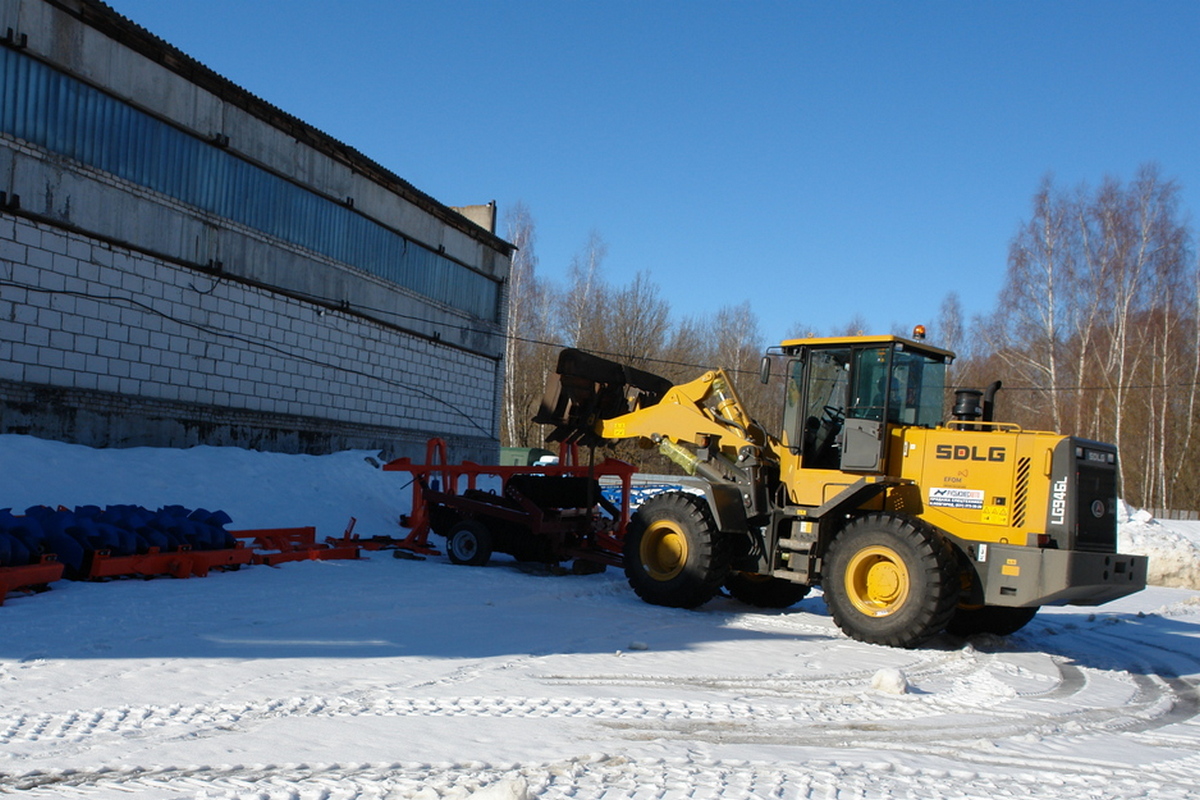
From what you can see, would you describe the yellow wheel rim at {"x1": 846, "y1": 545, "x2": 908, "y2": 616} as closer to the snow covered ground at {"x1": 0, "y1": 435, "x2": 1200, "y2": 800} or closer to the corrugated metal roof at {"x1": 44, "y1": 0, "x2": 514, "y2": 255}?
the snow covered ground at {"x1": 0, "y1": 435, "x2": 1200, "y2": 800}

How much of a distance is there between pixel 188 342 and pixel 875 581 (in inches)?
520

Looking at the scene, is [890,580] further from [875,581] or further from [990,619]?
[990,619]

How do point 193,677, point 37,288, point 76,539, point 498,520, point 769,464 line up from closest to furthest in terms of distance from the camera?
point 193,677
point 76,539
point 769,464
point 498,520
point 37,288

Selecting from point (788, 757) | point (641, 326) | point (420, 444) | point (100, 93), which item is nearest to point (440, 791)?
point (788, 757)

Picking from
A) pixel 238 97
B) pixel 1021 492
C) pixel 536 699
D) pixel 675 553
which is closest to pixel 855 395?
pixel 1021 492

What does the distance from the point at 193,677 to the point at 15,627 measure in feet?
7.08

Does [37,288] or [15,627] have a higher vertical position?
[37,288]

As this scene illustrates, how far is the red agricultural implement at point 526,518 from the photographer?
12.8 m

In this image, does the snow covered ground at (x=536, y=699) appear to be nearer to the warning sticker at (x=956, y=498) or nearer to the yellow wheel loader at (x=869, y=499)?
the yellow wheel loader at (x=869, y=499)

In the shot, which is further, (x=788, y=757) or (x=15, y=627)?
(x=15, y=627)

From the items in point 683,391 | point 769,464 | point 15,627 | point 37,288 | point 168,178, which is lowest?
point 15,627

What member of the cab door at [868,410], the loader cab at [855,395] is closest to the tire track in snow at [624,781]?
the cab door at [868,410]

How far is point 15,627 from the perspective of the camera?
23.8 ft

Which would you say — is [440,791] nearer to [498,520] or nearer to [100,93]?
[498,520]
